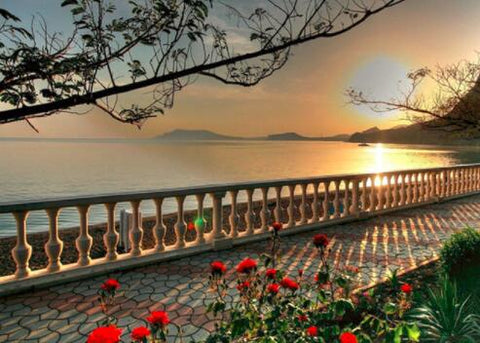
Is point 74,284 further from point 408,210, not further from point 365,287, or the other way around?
point 408,210

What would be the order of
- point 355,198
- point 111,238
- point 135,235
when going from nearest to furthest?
point 111,238 < point 135,235 < point 355,198

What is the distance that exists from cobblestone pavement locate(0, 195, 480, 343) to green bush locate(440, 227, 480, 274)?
985 mm

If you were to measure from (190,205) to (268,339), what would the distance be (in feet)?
98.8

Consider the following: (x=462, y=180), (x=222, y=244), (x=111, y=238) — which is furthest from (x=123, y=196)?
(x=462, y=180)

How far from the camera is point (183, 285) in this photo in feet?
16.6

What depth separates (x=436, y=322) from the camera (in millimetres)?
3484

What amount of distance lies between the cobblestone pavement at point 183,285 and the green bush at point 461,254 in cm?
98

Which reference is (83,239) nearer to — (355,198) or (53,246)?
(53,246)

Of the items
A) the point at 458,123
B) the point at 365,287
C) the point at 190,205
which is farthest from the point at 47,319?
the point at 190,205

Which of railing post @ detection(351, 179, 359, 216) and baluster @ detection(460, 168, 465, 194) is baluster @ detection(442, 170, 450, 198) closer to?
baluster @ detection(460, 168, 465, 194)

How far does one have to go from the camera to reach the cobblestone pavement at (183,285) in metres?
3.83

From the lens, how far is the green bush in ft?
16.0

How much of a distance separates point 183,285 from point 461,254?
4058mm

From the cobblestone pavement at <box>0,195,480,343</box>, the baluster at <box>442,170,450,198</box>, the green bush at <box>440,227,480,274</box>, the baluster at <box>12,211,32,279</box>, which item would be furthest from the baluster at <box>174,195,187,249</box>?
the baluster at <box>442,170,450,198</box>
